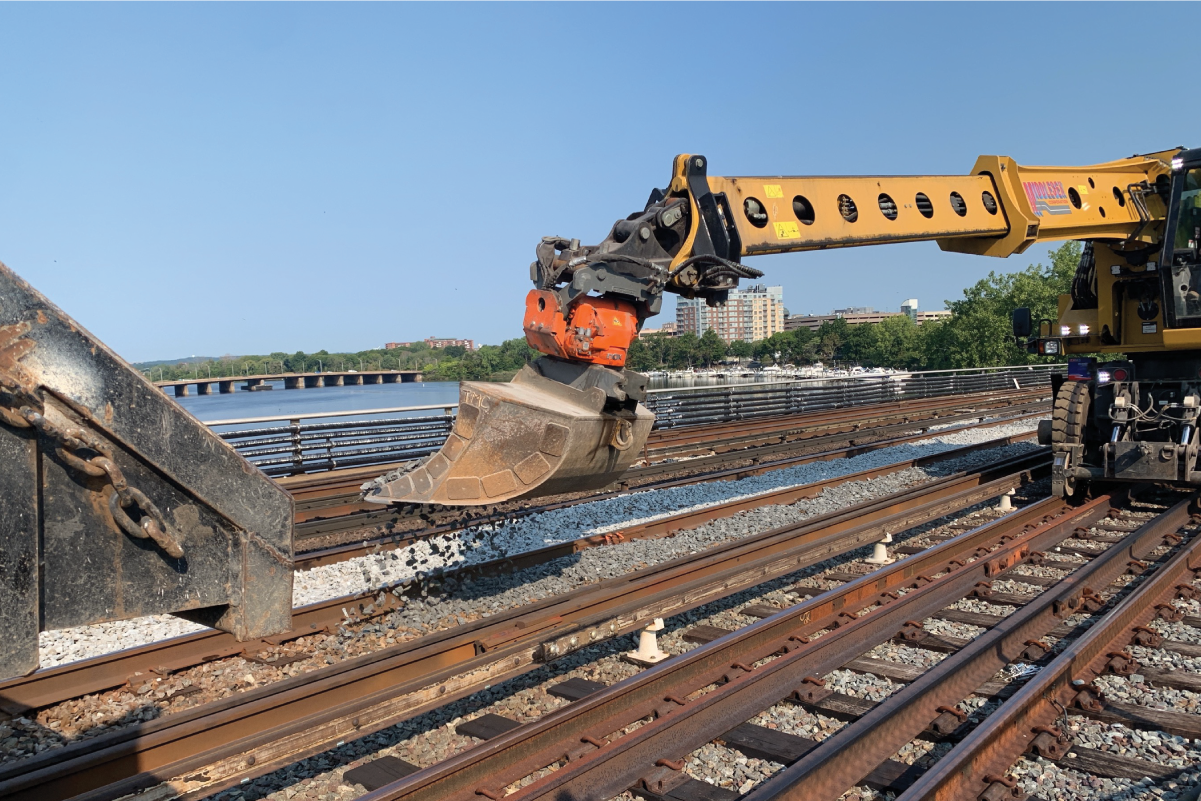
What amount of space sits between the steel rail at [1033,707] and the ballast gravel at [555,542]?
153 inches

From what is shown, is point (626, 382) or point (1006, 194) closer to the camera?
point (626, 382)

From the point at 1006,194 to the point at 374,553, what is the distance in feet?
24.2

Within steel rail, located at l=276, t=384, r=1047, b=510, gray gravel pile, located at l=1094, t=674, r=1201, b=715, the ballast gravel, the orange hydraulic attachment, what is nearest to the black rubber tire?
the ballast gravel

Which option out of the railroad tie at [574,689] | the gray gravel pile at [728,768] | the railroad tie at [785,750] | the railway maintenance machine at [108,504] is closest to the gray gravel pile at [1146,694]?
the railroad tie at [785,750]

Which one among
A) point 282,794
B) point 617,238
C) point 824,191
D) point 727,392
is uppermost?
point 824,191

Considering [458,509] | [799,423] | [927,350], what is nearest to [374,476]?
[458,509]

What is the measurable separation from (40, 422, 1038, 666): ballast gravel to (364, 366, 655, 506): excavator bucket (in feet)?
5.77

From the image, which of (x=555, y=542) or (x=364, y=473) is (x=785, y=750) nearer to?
(x=555, y=542)

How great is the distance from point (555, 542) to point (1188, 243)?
305 inches

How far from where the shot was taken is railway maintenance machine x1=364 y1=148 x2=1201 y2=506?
5176 mm

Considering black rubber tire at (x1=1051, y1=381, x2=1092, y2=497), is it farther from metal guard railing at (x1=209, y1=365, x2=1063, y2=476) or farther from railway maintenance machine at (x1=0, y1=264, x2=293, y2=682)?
railway maintenance machine at (x1=0, y1=264, x2=293, y2=682)

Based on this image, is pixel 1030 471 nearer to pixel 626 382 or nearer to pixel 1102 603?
pixel 1102 603

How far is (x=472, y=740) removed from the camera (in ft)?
15.0

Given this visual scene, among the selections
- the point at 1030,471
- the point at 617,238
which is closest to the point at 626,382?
the point at 617,238
